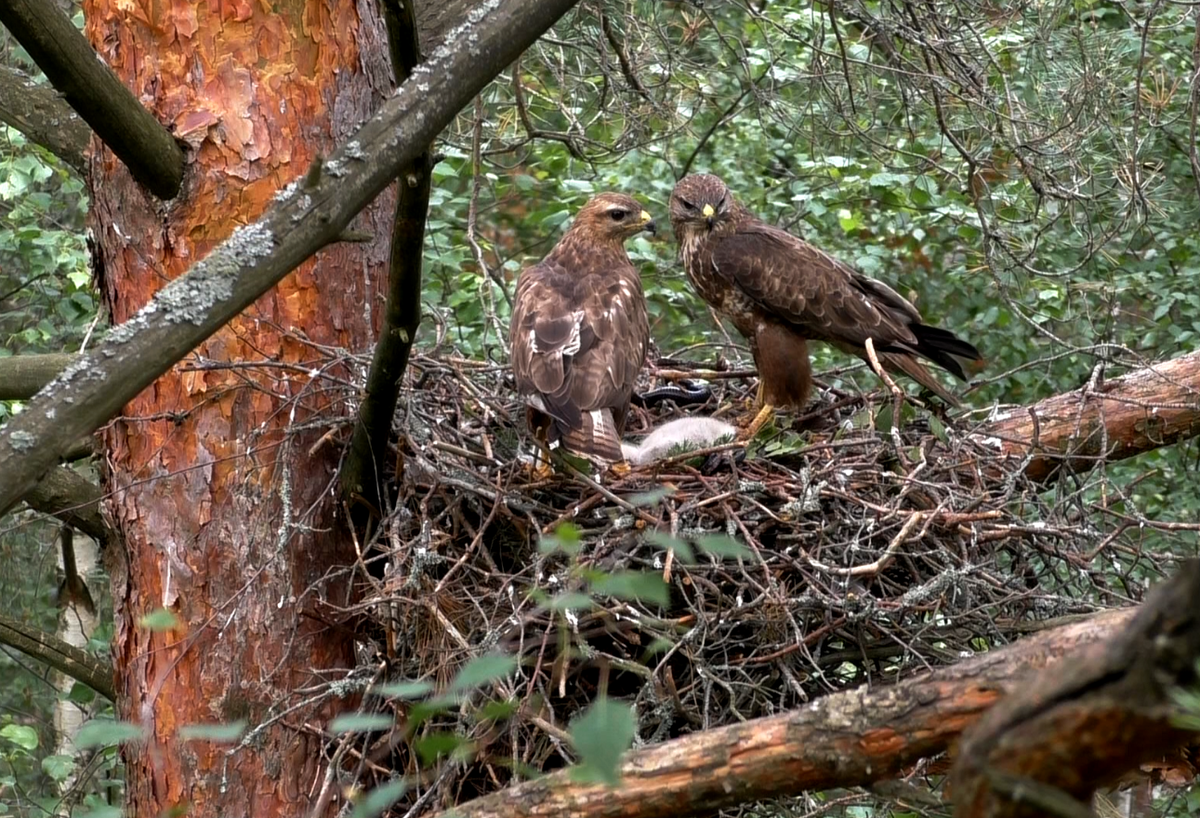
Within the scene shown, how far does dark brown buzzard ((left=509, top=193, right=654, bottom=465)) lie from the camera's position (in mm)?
4641

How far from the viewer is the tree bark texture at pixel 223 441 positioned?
392 cm

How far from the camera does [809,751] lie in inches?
84.4

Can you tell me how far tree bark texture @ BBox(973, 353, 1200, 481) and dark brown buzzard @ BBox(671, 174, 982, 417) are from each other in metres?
0.79

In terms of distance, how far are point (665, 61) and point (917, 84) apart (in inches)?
48.4

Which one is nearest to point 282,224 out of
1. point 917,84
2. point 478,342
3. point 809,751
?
point 809,751

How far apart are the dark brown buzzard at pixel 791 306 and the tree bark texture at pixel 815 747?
354cm

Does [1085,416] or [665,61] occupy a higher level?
[665,61]

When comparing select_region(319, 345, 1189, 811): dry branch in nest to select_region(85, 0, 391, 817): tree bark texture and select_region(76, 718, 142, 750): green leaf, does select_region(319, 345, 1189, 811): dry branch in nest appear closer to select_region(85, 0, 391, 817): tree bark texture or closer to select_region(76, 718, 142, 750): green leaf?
select_region(85, 0, 391, 817): tree bark texture

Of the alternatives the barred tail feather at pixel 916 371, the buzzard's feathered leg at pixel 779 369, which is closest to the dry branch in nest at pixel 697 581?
the barred tail feather at pixel 916 371

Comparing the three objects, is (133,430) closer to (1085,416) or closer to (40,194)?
(1085,416)

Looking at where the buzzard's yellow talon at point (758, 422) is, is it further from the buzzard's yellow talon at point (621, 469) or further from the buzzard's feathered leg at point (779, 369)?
the buzzard's yellow talon at point (621, 469)

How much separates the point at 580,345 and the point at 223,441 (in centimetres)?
137

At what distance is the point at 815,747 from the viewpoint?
2.13 metres

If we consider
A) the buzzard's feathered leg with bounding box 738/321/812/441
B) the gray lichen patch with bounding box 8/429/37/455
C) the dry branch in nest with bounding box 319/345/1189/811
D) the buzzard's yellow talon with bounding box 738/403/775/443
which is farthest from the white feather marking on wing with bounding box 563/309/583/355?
the gray lichen patch with bounding box 8/429/37/455
